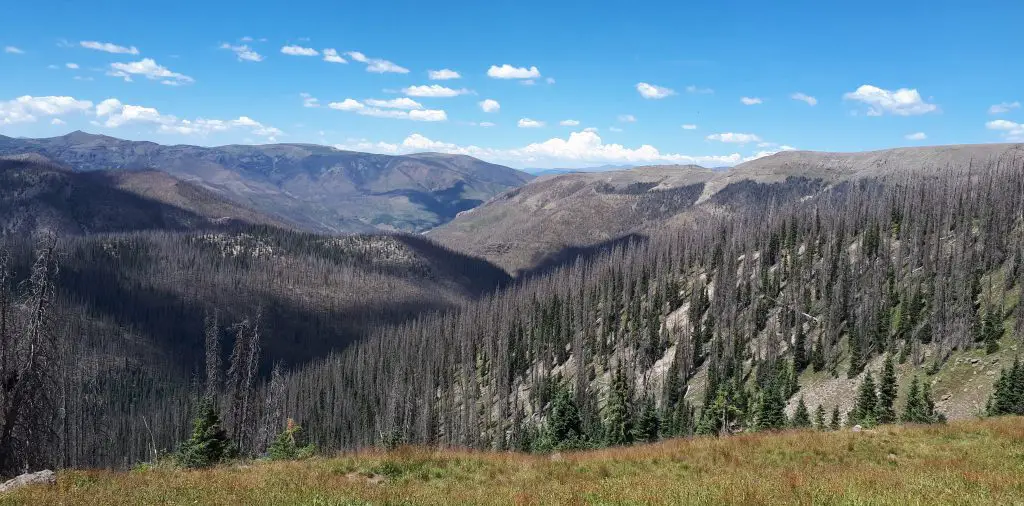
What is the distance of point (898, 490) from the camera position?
1431cm

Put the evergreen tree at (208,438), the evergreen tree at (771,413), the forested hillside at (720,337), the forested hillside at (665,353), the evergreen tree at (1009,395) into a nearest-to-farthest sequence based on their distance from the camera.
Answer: the evergreen tree at (208,438), the evergreen tree at (1009,395), the forested hillside at (665,353), the evergreen tree at (771,413), the forested hillside at (720,337)

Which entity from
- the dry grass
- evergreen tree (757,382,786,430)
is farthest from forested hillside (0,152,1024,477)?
the dry grass

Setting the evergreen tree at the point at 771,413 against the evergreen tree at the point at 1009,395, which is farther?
the evergreen tree at the point at 771,413

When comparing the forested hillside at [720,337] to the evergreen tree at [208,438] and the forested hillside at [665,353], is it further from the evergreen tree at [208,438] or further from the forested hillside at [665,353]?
the evergreen tree at [208,438]

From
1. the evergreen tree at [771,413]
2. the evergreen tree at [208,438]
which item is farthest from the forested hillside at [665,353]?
the evergreen tree at [208,438]

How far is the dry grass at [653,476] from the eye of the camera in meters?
14.5

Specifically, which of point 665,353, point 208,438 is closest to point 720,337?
point 665,353

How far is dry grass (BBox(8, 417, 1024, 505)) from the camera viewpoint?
47.7ft

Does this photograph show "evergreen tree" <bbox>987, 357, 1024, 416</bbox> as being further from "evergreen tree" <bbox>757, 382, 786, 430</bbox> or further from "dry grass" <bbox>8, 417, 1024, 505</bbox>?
"dry grass" <bbox>8, 417, 1024, 505</bbox>

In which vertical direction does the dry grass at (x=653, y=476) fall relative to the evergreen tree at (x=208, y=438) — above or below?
above

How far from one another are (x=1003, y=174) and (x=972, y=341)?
10438 centimetres

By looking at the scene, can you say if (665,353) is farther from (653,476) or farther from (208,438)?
(653,476)

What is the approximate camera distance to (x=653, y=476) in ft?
60.1

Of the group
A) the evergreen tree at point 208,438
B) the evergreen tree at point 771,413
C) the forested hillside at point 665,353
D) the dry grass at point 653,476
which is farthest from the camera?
the evergreen tree at point 771,413
